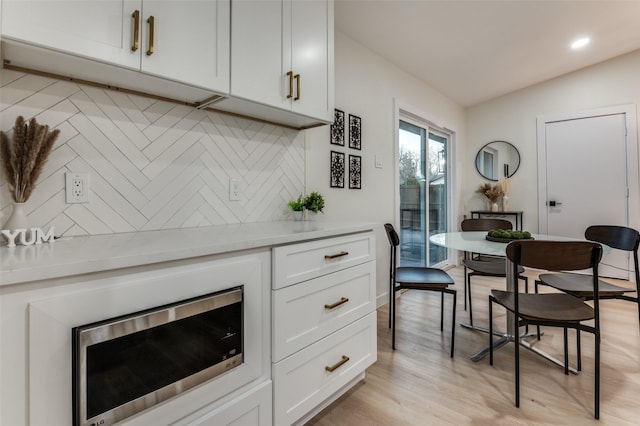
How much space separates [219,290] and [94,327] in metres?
0.36

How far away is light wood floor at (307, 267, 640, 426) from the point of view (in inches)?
59.6

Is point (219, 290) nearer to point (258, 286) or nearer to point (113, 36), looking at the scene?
point (258, 286)

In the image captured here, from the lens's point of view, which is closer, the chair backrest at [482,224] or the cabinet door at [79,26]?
the cabinet door at [79,26]

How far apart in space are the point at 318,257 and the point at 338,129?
1448 mm

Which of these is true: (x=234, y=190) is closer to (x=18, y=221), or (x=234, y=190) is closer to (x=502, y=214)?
(x=18, y=221)

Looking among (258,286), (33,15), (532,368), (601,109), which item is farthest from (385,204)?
(601,109)

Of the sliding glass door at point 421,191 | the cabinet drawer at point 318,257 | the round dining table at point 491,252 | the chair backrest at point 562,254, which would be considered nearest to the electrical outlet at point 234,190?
the cabinet drawer at point 318,257

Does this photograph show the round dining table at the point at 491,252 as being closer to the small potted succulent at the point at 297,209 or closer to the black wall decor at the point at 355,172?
the black wall decor at the point at 355,172

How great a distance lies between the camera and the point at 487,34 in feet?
9.86

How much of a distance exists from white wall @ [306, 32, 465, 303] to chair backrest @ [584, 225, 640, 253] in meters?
1.70

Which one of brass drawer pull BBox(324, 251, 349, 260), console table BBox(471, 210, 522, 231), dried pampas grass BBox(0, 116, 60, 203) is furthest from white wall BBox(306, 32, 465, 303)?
console table BBox(471, 210, 522, 231)

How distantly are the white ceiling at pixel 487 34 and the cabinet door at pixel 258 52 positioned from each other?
3.48ft

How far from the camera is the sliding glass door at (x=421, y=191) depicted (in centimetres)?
371

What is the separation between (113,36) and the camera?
3.51 feet
